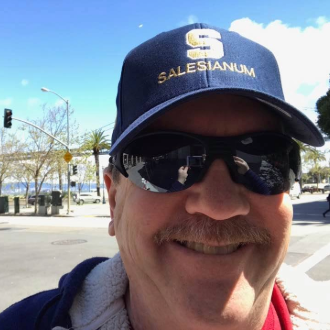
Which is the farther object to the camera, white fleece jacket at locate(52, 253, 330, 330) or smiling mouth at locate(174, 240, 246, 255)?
white fleece jacket at locate(52, 253, 330, 330)

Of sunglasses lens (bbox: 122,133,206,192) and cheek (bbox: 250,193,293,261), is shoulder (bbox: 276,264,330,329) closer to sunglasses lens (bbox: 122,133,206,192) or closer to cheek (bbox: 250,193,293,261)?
cheek (bbox: 250,193,293,261)

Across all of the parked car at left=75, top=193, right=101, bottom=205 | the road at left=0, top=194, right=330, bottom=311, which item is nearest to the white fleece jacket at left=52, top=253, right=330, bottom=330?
the road at left=0, top=194, right=330, bottom=311

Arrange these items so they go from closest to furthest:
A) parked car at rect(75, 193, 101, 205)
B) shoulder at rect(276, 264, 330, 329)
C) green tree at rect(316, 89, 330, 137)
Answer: shoulder at rect(276, 264, 330, 329) → green tree at rect(316, 89, 330, 137) → parked car at rect(75, 193, 101, 205)

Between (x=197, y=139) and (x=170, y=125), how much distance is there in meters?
0.11

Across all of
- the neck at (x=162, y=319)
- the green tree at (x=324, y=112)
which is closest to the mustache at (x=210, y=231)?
the neck at (x=162, y=319)

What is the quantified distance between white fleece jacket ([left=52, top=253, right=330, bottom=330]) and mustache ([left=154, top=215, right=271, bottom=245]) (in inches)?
16.9

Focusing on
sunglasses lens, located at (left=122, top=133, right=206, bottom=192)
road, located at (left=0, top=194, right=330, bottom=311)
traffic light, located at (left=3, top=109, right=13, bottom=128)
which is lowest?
road, located at (left=0, top=194, right=330, bottom=311)

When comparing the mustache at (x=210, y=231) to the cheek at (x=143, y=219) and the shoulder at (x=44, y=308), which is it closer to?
the cheek at (x=143, y=219)

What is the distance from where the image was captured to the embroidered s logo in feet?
3.76

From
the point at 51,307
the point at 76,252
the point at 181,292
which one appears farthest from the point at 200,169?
the point at 76,252

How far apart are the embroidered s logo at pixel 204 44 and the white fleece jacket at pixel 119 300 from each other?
977mm

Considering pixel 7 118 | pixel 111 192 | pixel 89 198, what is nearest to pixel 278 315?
pixel 111 192

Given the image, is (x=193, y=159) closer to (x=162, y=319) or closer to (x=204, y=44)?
(x=204, y=44)

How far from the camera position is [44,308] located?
140cm
